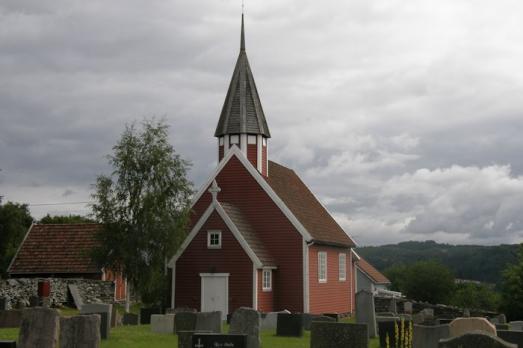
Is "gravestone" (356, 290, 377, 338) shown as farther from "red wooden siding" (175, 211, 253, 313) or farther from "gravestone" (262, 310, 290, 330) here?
"red wooden siding" (175, 211, 253, 313)

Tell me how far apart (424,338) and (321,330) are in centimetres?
271

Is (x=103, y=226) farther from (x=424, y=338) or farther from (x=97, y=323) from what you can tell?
(x=424, y=338)

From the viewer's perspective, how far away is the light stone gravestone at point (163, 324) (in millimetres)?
22984

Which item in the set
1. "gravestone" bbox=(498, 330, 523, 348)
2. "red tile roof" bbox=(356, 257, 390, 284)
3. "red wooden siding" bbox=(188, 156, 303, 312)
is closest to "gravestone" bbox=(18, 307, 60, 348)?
"gravestone" bbox=(498, 330, 523, 348)

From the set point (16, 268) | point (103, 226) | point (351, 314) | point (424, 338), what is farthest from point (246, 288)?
point (424, 338)

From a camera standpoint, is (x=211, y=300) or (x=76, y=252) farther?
(x=76, y=252)

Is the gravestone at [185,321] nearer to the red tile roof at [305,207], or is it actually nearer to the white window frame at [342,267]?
the red tile roof at [305,207]

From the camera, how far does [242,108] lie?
3894 centimetres

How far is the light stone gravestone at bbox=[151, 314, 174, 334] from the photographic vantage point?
2298 cm

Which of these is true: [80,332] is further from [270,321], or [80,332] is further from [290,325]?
[270,321]

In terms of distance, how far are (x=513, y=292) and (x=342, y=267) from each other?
35.6 ft

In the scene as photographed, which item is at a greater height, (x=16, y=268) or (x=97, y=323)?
(x=16, y=268)

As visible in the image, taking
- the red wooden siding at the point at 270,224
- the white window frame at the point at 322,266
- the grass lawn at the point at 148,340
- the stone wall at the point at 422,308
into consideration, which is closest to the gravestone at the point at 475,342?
the grass lawn at the point at 148,340

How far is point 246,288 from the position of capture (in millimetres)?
33438
